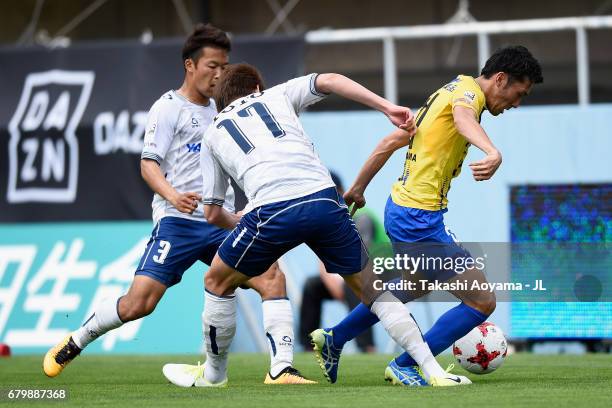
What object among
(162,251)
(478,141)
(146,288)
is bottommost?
(146,288)

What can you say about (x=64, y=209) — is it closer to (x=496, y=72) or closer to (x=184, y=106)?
(x=184, y=106)

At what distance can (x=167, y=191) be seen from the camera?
7.30 meters

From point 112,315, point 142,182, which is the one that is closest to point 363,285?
point 112,315

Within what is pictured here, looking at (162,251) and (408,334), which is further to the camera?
(162,251)

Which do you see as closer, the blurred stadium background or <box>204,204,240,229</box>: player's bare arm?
<box>204,204,240,229</box>: player's bare arm

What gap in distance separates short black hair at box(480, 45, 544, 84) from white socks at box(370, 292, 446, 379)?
1.40 metres

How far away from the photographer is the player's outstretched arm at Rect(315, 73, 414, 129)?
6098mm

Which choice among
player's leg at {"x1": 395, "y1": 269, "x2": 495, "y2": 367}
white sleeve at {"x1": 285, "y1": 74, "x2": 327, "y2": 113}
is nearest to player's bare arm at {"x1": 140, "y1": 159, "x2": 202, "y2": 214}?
white sleeve at {"x1": 285, "y1": 74, "x2": 327, "y2": 113}

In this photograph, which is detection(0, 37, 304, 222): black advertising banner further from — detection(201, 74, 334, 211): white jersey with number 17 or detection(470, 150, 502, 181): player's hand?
detection(470, 150, 502, 181): player's hand

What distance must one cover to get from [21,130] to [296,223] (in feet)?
23.3

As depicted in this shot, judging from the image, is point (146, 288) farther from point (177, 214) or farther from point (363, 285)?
point (363, 285)

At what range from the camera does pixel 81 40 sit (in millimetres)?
19344

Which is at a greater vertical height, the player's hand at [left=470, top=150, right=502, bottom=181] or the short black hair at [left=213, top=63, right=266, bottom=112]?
the short black hair at [left=213, top=63, right=266, bottom=112]

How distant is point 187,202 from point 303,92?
43.2 inches
